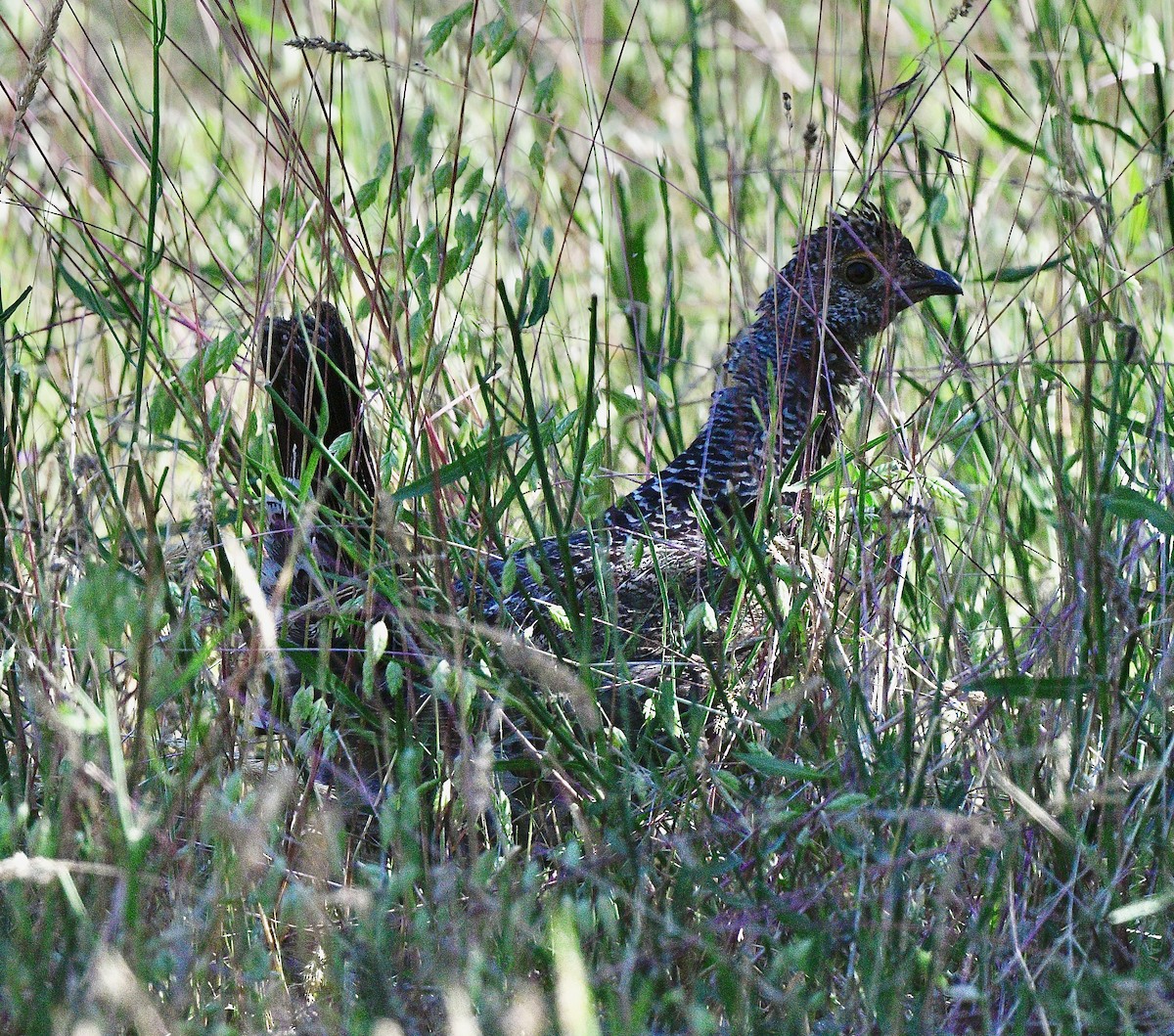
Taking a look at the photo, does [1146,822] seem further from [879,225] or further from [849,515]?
[879,225]

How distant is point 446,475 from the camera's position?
2.34 m

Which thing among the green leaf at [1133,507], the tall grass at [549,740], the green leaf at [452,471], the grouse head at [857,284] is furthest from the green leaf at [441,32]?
the green leaf at [1133,507]

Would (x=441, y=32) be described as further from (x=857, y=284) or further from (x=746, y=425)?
(x=857, y=284)

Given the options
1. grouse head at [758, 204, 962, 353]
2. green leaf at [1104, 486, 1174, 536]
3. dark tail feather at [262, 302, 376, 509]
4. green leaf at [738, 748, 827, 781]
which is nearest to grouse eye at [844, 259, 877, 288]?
grouse head at [758, 204, 962, 353]

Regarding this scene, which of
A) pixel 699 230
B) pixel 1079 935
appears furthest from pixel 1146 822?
pixel 699 230

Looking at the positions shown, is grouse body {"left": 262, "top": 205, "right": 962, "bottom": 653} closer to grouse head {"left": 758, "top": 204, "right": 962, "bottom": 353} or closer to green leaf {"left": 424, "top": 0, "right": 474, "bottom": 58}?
grouse head {"left": 758, "top": 204, "right": 962, "bottom": 353}

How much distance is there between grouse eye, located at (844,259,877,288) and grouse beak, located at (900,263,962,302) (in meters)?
0.08

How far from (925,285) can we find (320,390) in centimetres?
153

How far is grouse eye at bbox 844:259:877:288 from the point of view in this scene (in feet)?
10.9

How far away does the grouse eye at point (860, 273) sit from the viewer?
3336mm

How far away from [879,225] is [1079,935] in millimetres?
1831

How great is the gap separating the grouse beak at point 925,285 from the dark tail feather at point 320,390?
1306 millimetres

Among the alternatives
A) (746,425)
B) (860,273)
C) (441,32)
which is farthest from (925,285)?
(441,32)

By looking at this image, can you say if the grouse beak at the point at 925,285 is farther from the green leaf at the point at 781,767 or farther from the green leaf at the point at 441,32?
the green leaf at the point at 781,767
